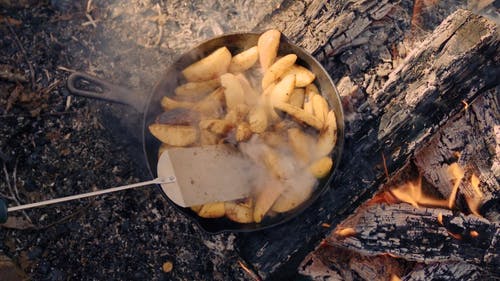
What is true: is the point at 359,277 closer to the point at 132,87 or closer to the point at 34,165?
the point at 132,87

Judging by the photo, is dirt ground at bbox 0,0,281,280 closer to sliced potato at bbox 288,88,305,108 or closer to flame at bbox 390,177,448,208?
sliced potato at bbox 288,88,305,108

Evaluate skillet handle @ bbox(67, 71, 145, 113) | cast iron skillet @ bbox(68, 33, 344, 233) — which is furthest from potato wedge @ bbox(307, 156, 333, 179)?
skillet handle @ bbox(67, 71, 145, 113)

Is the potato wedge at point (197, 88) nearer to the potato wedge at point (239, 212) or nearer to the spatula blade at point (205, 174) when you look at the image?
the spatula blade at point (205, 174)

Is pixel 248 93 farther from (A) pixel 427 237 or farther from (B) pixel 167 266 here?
(A) pixel 427 237

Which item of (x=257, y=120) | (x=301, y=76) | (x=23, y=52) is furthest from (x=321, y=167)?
(x=23, y=52)

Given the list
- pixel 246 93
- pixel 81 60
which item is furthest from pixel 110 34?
pixel 246 93

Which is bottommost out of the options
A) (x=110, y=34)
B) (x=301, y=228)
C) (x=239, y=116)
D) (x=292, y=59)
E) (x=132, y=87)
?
(x=301, y=228)
